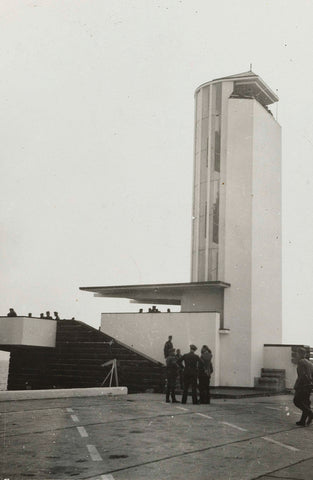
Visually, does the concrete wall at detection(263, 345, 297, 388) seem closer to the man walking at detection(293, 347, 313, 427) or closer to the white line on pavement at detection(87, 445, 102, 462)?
the man walking at detection(293, 347, 313, 427)

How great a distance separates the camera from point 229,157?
33.2 m

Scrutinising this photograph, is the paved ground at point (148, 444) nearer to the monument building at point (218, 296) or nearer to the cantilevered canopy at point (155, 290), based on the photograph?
the monument building at point (218, 296)

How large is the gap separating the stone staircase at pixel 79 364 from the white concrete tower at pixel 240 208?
4.88 meters

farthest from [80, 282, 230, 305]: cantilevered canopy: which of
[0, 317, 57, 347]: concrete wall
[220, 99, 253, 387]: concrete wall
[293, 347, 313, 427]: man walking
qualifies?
[293, 347, 313, 427]: man walking

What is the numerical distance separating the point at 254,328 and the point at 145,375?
6955mm

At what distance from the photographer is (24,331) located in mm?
29500

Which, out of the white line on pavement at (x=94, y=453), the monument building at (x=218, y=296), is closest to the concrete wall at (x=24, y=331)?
the monument building at (x=218, y=296)

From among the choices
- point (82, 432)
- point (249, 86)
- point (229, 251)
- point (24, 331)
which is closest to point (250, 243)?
point (229, 251)

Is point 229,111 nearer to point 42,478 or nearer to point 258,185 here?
point 258,185

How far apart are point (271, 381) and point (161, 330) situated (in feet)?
20.8

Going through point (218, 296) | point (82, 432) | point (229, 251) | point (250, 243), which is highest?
point (250, 243)

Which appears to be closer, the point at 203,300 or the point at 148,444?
the point at 148,444

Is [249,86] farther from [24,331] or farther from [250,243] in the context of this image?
[24,331]

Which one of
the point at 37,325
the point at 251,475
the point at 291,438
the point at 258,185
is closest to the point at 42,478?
the point at 251,475
